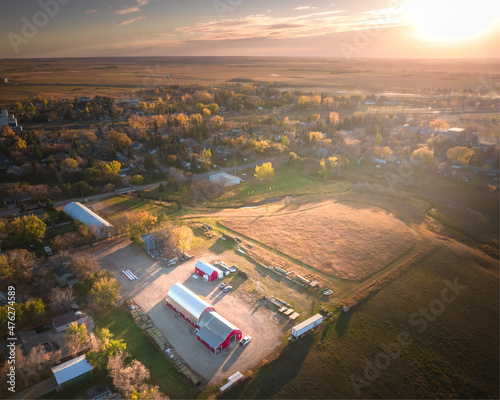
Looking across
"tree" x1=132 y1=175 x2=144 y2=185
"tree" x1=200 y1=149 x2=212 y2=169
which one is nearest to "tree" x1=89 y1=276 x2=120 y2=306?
"tree" x1=132 y1=175 x2=144 y2=185

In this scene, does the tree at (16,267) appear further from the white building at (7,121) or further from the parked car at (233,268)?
the white building at (7,121)

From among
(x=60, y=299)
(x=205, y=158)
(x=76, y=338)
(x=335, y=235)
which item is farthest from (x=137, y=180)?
(x=335, y=235)

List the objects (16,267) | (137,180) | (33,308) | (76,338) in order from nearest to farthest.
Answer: (76,338), (33,308), (16,267), (137,180)

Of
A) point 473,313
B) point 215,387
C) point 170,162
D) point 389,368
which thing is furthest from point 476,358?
point 170,162

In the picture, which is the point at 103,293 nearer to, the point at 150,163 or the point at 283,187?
the point at 150,163

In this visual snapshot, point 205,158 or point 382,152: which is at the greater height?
point 205,158

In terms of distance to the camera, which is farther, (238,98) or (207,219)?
(238,98)

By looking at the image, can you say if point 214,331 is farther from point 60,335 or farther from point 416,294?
point 416,294
